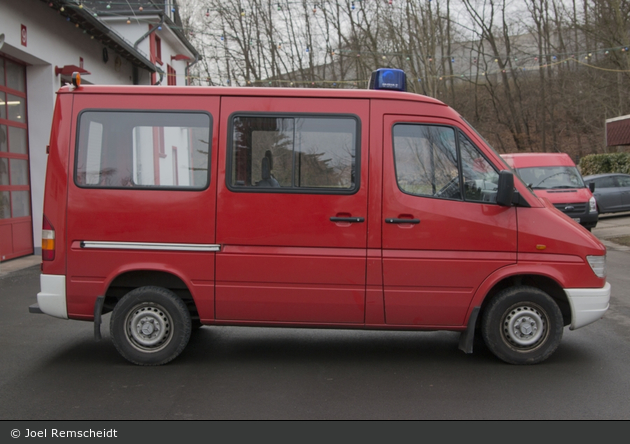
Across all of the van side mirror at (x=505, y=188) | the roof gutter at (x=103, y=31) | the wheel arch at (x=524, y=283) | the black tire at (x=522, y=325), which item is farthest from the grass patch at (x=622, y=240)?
the roof gutter at (x=103, y=31)

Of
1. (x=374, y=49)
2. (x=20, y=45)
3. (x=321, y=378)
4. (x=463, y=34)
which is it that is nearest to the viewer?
(x=321, y=378)

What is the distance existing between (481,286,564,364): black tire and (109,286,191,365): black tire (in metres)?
2.72

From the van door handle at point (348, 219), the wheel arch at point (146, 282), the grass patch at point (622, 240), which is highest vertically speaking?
the van door handle at point (348, 219)

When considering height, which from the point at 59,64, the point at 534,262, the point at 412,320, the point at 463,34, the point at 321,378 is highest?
the point at 463,34

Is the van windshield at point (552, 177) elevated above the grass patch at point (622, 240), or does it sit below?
above

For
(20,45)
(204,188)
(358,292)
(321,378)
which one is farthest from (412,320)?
(20,45)

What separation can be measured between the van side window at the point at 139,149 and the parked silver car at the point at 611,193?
18.7 metres

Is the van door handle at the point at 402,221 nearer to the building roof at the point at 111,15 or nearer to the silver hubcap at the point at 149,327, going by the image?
the silver hubcap at the point at 149,327

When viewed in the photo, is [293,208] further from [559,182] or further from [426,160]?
[559,182]

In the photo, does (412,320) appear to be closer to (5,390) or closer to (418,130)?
(418,130)

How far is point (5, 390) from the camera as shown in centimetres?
495

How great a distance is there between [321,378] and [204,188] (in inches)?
75.4

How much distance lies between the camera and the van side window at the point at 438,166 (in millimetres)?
5426

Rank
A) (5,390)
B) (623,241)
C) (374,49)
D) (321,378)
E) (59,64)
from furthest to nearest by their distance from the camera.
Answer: (374,49), (623,241), (59,64), (321,378), (5,390)
